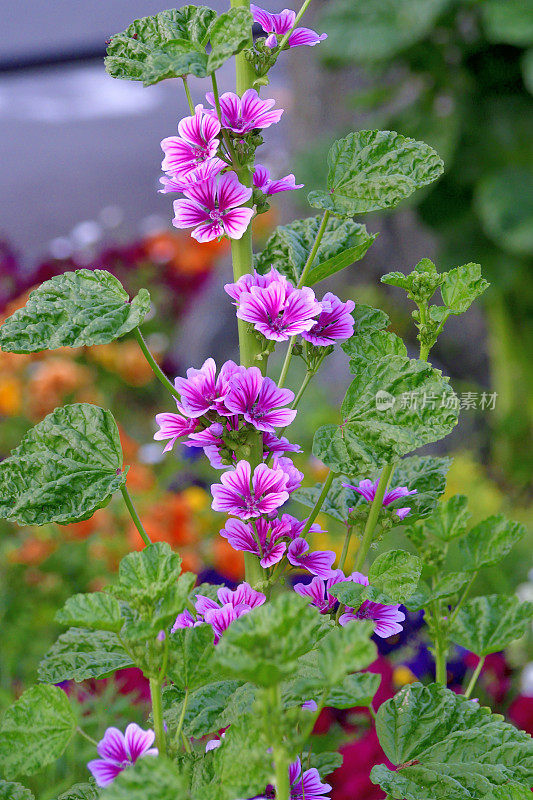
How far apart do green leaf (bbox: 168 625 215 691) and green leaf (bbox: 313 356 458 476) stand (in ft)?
0.30

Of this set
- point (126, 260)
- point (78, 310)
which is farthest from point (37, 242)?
point (78, 310)

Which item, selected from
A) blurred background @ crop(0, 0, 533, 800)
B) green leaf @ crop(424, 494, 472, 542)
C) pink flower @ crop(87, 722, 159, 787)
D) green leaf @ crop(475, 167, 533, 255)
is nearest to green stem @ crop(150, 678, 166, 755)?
pink flower @ crop(87, 722, 159, 787)

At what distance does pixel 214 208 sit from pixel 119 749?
24 centimetres

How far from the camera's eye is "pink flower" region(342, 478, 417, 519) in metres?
0.44

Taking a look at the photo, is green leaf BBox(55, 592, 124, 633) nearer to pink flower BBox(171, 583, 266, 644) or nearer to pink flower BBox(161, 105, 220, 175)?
pink flower BBox(171, 583, 266, 644)

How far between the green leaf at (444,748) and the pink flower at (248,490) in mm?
118

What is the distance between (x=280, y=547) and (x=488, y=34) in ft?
5.96

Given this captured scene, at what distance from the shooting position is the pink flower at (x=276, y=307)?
38 centimetres

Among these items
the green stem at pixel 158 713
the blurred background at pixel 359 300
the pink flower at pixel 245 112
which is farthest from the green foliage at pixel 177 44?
the blurred background at pixel 359 300

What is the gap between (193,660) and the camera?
344 millimetres

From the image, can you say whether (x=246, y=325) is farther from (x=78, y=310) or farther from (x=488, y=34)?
(x=488, y=34)

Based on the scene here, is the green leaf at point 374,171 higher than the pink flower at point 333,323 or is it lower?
higher

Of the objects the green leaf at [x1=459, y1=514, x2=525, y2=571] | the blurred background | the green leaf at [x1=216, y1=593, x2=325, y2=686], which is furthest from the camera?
the blurred background

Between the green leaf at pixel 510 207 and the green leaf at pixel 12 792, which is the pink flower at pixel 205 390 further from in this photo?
the green leaf at pixel 510 207
